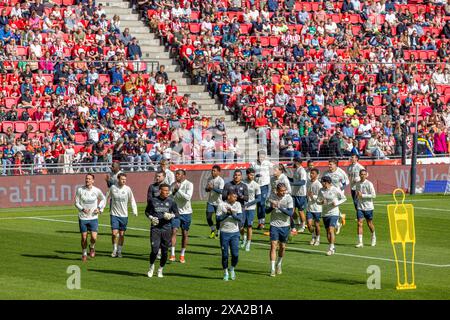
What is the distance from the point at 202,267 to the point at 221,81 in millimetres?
22950

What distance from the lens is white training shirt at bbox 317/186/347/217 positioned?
103ft

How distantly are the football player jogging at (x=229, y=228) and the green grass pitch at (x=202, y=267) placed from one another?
1.68 ft

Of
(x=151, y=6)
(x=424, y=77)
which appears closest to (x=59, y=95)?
(x=151, y=6)

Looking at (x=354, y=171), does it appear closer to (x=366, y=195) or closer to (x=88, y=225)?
(x=366, y=195)

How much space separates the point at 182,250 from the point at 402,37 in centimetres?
3265

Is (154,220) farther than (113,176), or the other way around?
(113,176)

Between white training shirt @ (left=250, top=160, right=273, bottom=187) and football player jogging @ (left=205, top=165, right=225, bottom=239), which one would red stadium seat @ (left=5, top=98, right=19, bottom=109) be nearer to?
white training shirt @ (left=250, top=160, right=273, bottom=187)

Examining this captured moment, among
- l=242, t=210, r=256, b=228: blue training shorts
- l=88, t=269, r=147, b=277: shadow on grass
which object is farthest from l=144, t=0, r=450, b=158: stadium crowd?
l=88, t=269, r=147, b=277: shadow on grass

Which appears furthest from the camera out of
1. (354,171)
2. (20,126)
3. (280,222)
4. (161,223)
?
(20,126)

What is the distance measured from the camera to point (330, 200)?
31469 mm

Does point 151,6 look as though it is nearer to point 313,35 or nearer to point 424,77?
point 313,35

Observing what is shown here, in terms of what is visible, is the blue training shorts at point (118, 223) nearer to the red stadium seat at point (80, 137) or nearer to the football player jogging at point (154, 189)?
the football player jogging at point (154, 189)

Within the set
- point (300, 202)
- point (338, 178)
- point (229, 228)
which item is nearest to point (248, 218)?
point (338, 178)

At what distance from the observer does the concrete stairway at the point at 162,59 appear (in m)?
50.2
